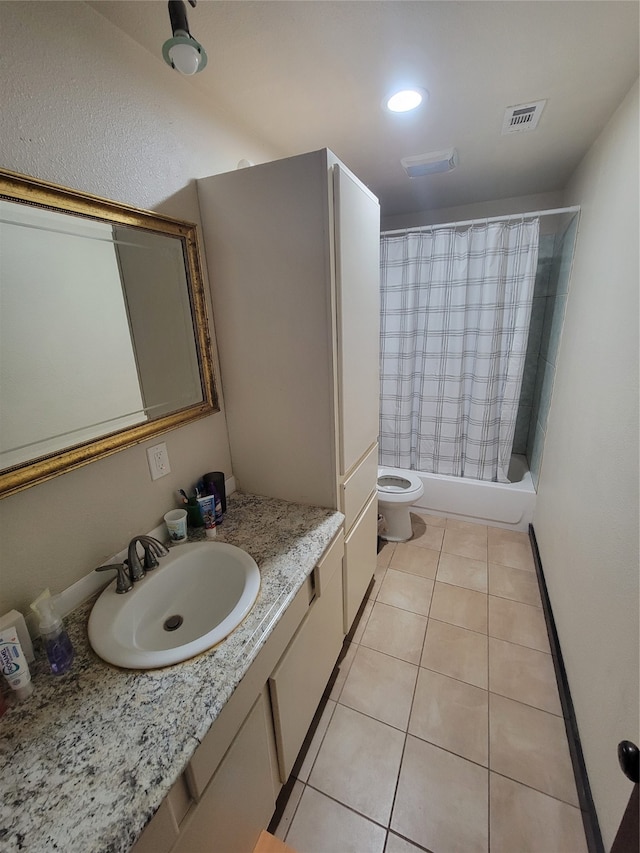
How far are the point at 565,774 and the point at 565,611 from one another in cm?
57

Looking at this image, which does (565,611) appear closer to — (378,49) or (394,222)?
(378,49)

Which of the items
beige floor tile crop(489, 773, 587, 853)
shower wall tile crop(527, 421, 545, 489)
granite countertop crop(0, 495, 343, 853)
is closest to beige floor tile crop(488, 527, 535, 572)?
shower wall tile crop(527, 421, 545, 489)

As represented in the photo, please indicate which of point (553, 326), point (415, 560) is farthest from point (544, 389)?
point (415, 560)

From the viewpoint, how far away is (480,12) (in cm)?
95

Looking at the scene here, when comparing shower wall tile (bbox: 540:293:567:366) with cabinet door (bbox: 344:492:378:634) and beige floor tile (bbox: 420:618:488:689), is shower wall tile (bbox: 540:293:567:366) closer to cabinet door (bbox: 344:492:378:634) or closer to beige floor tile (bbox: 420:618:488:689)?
cabinet door (bbox: 344:492:378:634)

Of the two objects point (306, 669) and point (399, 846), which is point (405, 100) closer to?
point (306, 669)

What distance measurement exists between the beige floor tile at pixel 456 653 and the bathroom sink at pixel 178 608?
3.52ft

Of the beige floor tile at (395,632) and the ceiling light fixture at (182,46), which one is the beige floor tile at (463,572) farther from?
the ceiling light fixture at (182,46)

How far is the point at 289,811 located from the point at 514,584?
1522mm

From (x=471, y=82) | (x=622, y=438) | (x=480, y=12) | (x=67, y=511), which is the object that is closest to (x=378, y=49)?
(x=480, y=12)

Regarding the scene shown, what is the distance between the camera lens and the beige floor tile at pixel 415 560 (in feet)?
6.91

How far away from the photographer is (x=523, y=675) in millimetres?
1495

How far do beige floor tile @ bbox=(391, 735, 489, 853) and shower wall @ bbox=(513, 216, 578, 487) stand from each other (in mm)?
1692

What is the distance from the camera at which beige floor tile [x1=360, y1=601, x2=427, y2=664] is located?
162cm
